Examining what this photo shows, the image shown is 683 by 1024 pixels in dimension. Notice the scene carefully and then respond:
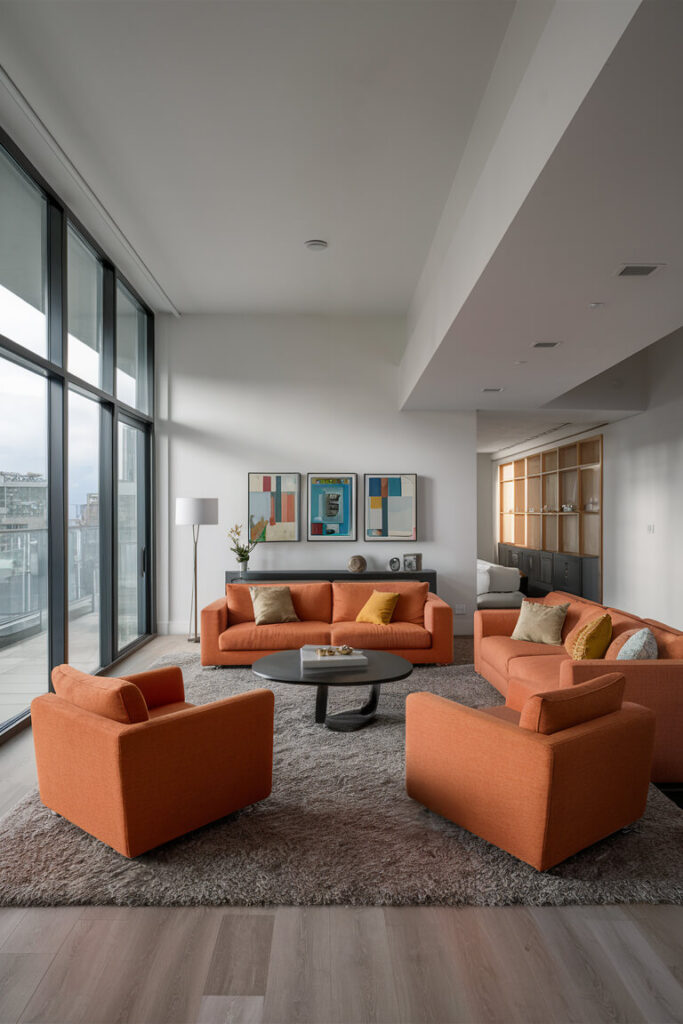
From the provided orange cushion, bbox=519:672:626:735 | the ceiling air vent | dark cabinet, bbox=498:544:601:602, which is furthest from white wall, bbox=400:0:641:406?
dark cabinet, bbox=498:544:601:602

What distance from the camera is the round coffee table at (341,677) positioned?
12.0 ft

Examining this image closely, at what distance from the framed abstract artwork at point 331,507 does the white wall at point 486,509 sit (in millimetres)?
7151

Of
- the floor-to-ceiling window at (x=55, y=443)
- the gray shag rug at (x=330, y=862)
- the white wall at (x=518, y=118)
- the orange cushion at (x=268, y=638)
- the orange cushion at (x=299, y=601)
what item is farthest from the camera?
the orange cushion at (x=299, y=601)

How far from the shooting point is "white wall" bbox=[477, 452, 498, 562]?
44.0 ft

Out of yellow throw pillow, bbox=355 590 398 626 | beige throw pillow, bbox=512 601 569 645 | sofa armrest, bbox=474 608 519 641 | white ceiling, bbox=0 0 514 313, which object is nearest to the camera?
white ceiling, bbox=0 0 514 313

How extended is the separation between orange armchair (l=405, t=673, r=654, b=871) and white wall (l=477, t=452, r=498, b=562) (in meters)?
10.9

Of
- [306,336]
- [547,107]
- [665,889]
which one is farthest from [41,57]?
[665,889]

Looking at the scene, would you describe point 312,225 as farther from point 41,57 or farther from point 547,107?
point 547,107

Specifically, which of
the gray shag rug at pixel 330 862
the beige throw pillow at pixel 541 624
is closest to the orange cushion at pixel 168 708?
the gray shag rug at pixel 330 862

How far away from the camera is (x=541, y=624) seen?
4.61 m

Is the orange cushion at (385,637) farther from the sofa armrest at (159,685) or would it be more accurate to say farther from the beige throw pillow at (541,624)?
the sofa armrest at (159,685)

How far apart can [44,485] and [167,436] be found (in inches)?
108

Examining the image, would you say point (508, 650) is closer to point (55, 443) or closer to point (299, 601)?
point (299, 601)

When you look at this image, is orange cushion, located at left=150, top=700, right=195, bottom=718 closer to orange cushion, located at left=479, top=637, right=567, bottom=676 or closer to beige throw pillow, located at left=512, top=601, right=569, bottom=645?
orange cushion, located at left=479, top=637, right=567, bottom=676
